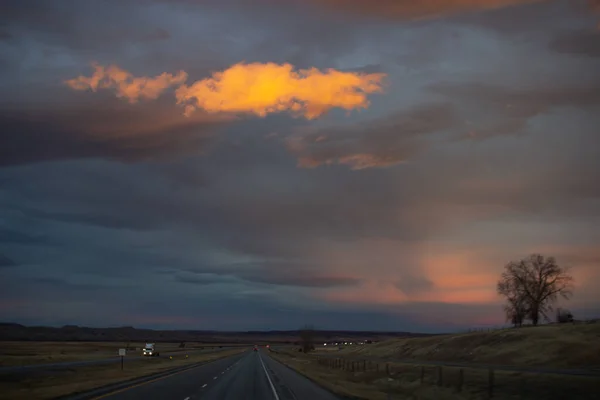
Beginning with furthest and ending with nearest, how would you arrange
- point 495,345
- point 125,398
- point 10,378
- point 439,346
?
point 439,346 → point 495,345 → point 10,378 → point 125,398

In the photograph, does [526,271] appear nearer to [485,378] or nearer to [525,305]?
[525,305]

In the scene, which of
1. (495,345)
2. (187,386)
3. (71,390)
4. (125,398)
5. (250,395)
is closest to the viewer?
(125,398)

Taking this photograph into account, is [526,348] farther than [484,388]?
Yes

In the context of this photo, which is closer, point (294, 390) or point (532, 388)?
point (532, 388)

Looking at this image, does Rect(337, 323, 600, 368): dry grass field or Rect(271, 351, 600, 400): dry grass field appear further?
Rect(337, 323, 600, 368): dry grass field

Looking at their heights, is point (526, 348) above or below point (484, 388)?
below

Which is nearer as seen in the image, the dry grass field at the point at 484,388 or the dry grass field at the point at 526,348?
the dry grass field at the point at 484,388

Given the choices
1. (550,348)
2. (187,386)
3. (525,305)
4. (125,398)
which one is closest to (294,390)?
(187,386)

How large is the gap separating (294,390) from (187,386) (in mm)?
7105

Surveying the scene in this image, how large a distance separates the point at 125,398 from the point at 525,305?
110m

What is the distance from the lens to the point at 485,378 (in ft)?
124

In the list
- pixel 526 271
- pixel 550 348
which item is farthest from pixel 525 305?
pixel 550 348

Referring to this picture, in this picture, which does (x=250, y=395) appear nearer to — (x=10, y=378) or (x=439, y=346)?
(x=10, y=378)

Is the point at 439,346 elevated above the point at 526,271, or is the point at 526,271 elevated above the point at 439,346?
the point at 526,271
